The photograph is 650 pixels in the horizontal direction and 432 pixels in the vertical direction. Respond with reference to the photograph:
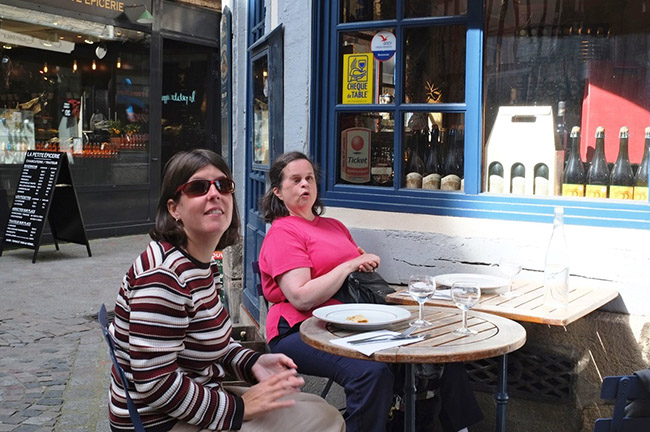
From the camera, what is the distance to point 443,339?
2.75 metres

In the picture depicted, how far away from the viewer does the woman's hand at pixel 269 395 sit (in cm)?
230

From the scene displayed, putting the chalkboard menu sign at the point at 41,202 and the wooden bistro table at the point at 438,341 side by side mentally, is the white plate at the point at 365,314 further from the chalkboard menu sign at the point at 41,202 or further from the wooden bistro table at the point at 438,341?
the chalkboard menu sign at the point at 41,202

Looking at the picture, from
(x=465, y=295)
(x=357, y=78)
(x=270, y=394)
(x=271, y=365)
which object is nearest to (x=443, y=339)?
(x=465, y=295)

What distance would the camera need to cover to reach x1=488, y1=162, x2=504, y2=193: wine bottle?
420cm

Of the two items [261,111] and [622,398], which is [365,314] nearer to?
[622,398]

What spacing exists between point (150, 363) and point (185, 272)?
0.28 metres

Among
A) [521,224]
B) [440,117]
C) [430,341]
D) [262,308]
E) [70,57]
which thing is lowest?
[262,308]

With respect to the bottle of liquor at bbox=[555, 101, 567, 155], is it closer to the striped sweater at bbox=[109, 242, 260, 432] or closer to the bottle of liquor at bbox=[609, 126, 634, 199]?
the bottle of liquor at bbox=[609, 126, 634, 199]

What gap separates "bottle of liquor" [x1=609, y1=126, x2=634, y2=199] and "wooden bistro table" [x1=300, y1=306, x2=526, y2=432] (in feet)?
3.91

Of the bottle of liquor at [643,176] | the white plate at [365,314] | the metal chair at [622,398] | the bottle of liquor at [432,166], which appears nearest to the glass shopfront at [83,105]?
the bottle of liquor at [432,166]

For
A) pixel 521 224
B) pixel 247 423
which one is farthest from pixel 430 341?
pixel 521 224

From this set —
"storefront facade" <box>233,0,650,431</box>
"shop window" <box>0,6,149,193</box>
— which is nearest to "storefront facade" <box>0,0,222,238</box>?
"shop window" <box>0,6,149,193</box>

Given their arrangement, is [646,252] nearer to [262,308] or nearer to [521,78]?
[521,78]

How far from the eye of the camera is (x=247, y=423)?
2338 millimetres
